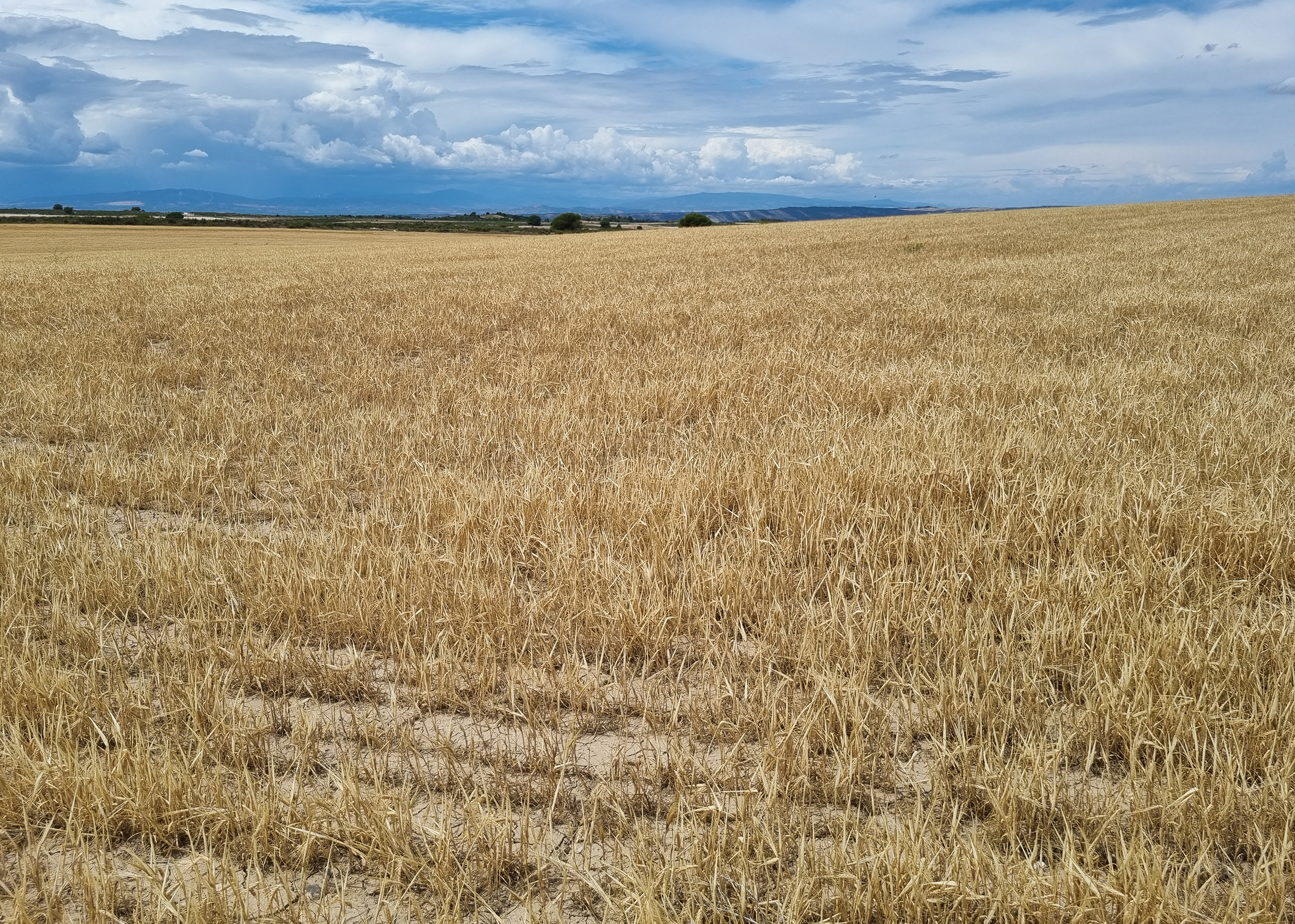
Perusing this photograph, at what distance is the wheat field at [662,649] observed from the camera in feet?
5.45

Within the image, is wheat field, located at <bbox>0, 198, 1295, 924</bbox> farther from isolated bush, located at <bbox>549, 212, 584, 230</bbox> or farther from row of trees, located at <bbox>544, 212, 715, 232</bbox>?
isolated bush, located at <bbox>549, 212, 584, 230</bbox>

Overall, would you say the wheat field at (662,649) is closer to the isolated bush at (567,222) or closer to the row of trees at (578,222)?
the row of trees at (578,222)

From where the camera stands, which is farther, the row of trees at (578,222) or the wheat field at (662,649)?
the row of trees at (578,222)

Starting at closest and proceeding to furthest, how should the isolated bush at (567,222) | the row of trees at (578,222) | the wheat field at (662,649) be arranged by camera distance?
the wheat field at (662,649)
the row of trees at (578,222)
the isolated bush at (567,222)

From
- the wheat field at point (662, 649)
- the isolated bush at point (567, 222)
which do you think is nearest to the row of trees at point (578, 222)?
the isolated bush at point (567, 222)

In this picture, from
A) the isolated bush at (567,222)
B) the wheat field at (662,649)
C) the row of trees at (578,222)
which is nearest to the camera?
the wheat field at (662,649)

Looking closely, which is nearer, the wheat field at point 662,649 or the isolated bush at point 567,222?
the wheat field at point 662,649

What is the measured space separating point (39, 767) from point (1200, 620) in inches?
132

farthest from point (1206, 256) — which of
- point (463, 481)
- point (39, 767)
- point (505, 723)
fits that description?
point (39, 767)

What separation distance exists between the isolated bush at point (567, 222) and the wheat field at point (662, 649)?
84.2m

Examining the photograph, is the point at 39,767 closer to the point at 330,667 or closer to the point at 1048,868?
the point at 330,667

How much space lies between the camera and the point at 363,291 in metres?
13.2

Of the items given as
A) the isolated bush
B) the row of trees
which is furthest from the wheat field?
the isolated bush

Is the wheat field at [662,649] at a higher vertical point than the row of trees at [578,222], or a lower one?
lower
